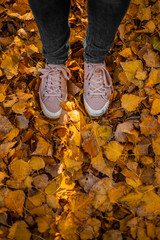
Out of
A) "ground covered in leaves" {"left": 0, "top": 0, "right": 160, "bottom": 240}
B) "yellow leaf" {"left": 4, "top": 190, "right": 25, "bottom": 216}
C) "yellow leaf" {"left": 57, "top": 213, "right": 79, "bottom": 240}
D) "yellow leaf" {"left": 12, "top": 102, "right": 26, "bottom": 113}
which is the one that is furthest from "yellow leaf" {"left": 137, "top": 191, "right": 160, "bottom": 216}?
"yellow leaf" {"left": 12, "top": 102, "right": 26, "bottom": 113}

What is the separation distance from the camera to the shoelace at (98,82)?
3.17 feet

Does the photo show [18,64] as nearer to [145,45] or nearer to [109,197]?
[145,45]

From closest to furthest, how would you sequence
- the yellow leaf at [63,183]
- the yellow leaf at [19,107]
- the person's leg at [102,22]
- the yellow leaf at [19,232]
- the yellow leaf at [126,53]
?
the person's leg at [102,22]
the yellow leaf at [19,232]
the yellow leaf at [63,183]
the yellow leaf at [19,107]
the yellow leaf at [126,53]

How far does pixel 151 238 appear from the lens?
74cm

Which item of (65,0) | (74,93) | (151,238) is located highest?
(65,0)

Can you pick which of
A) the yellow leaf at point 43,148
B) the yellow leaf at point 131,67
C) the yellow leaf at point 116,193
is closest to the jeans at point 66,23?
the yellow leaf at point 131,67

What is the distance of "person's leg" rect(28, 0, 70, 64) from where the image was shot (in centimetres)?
59

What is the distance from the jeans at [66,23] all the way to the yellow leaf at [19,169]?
520 mm

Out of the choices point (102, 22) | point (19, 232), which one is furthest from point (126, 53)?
point (19, 232)

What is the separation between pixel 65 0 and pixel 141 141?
69 cm

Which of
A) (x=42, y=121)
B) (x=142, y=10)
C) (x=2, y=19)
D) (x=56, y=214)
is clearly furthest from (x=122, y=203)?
(x=2, y=19)

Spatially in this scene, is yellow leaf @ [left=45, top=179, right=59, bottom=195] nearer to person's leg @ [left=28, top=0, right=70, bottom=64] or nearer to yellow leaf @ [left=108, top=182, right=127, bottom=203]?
yellow leaf @ [left=108, top=182, right=127, bottom=203]

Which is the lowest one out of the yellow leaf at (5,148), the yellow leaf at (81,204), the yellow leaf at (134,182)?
the yellow leaf at (81,204)

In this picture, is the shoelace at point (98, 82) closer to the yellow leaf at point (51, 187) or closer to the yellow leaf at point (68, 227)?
the yellow leaf at point (51, 187)
